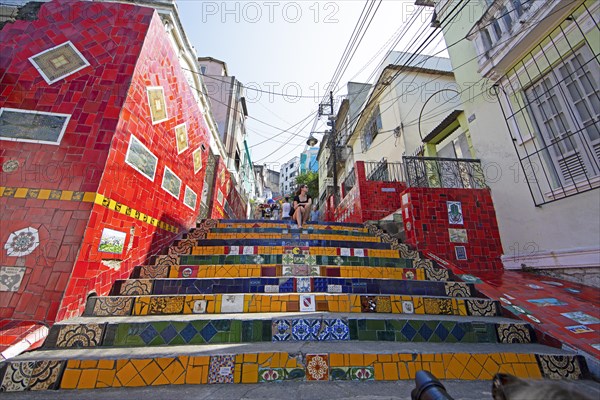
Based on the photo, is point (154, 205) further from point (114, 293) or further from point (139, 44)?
point (139, 44)

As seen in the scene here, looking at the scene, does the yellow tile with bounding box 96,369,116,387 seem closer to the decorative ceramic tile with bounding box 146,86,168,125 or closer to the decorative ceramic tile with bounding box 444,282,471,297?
the decorative ceramic tile with bounding box 146,86,168,125

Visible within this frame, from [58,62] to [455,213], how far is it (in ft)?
21.4

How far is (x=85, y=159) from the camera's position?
2.55 meters

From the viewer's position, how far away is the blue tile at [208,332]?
1.96 m

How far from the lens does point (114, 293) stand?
8.41 ft

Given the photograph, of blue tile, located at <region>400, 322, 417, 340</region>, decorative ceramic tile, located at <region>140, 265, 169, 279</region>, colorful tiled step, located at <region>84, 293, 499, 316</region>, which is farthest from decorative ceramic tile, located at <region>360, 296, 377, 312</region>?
decorative ceramic tile, located at <region>140, 265, 169, 279</region>

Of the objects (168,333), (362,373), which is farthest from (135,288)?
(362,373)

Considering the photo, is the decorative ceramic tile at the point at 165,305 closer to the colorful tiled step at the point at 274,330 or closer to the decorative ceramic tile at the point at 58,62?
the colorful tiled step at the point at 274,330

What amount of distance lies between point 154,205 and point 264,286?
2.11 meters

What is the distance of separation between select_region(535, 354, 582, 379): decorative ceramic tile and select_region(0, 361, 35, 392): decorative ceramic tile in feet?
11.7

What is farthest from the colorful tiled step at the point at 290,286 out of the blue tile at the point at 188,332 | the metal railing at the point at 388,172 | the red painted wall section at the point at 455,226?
the metal railing at the point at 388,172

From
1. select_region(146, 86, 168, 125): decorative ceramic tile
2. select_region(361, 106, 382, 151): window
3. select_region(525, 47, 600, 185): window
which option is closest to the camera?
select_region(146, 86, 168, 125): decorative ceramic tile

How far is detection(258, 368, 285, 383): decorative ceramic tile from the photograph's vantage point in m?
1.62

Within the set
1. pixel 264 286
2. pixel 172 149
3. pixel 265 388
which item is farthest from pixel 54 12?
pixel 265 388
